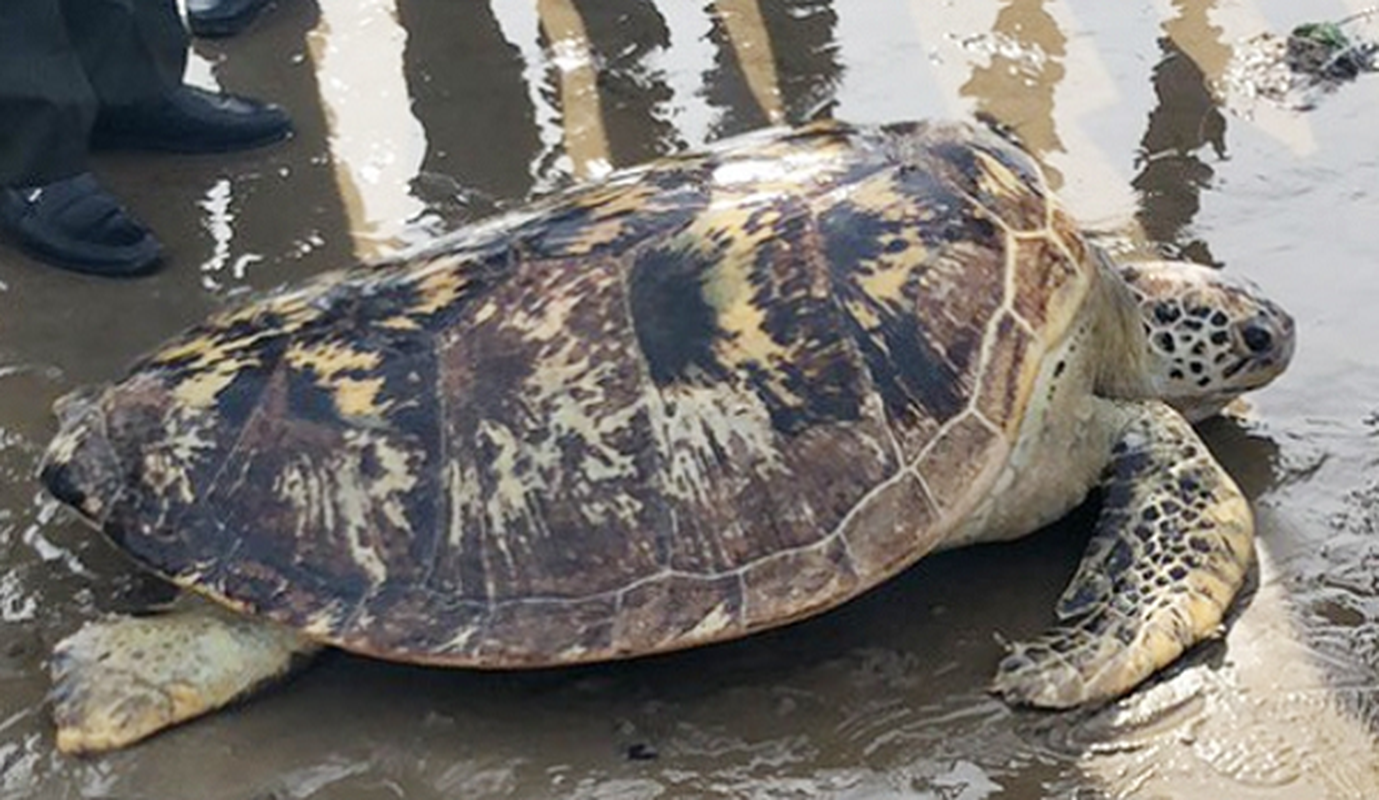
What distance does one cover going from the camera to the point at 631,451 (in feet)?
9.38

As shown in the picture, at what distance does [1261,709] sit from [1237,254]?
1.55 metres

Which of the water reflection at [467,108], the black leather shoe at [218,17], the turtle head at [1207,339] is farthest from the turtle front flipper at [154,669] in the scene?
the black leather shoe at [218,17]

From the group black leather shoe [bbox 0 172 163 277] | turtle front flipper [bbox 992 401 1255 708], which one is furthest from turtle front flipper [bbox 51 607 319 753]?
black leather shoe [bbox 0 172 163 277]

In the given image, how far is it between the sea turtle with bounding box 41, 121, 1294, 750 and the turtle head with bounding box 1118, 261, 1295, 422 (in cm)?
33

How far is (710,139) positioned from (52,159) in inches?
66.5

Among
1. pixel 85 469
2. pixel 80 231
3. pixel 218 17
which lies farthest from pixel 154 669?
pixel 218 17

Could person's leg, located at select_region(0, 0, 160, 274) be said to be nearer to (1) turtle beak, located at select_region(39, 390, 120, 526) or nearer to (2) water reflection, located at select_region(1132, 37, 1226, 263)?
(1) turtle beak, located at select_region(39, 390, 120, 526)

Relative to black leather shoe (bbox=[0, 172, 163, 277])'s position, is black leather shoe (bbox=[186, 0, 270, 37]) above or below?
above

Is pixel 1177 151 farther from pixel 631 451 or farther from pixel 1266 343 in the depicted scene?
pixel 631 451

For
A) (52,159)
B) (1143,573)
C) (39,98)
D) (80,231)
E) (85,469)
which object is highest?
(39,98)

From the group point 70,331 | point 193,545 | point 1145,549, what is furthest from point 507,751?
point 70,331

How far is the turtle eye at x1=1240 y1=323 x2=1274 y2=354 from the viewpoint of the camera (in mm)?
3420

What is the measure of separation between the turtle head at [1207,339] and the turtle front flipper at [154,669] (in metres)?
1.79

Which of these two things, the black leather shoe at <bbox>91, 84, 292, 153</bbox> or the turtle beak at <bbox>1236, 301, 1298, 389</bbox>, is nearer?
the turtle beak at <bbox>1236, 301, 1298, 389</bbox>
